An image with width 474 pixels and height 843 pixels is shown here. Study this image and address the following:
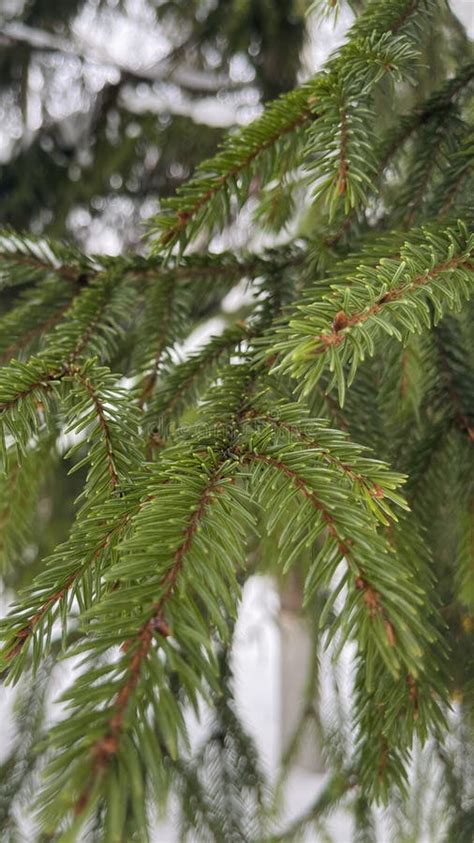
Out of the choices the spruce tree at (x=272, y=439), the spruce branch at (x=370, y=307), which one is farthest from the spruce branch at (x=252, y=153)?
the spruce branch at (x=370, y=307)

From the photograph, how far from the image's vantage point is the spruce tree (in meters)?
0.22

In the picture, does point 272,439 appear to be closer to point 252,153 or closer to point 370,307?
point 370,307

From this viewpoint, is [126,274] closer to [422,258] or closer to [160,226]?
[160,226]

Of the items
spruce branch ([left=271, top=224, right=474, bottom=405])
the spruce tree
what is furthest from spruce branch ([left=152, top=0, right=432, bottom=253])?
spruce branch ([left=271, top=224, right=474, bottom=405])

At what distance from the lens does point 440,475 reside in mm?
448

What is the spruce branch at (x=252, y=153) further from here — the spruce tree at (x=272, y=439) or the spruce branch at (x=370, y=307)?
the spruce branch at (x=370, y=307)

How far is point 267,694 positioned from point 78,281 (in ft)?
8.15

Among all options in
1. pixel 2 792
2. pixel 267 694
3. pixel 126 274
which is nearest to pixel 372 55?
pixel 126 274

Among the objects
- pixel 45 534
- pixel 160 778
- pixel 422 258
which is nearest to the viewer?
pixel 160 778

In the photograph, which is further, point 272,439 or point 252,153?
point 252,153

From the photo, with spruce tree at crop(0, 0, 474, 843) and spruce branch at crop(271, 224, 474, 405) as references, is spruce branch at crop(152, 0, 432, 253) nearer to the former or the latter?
spruce tree at crop(0, 0, 474, 843)

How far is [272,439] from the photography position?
0.32m

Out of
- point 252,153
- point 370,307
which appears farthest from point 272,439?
point 252,153

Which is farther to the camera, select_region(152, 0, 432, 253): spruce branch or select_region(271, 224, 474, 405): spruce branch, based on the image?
select_region(152, 0, 432, 253): spruce branch
